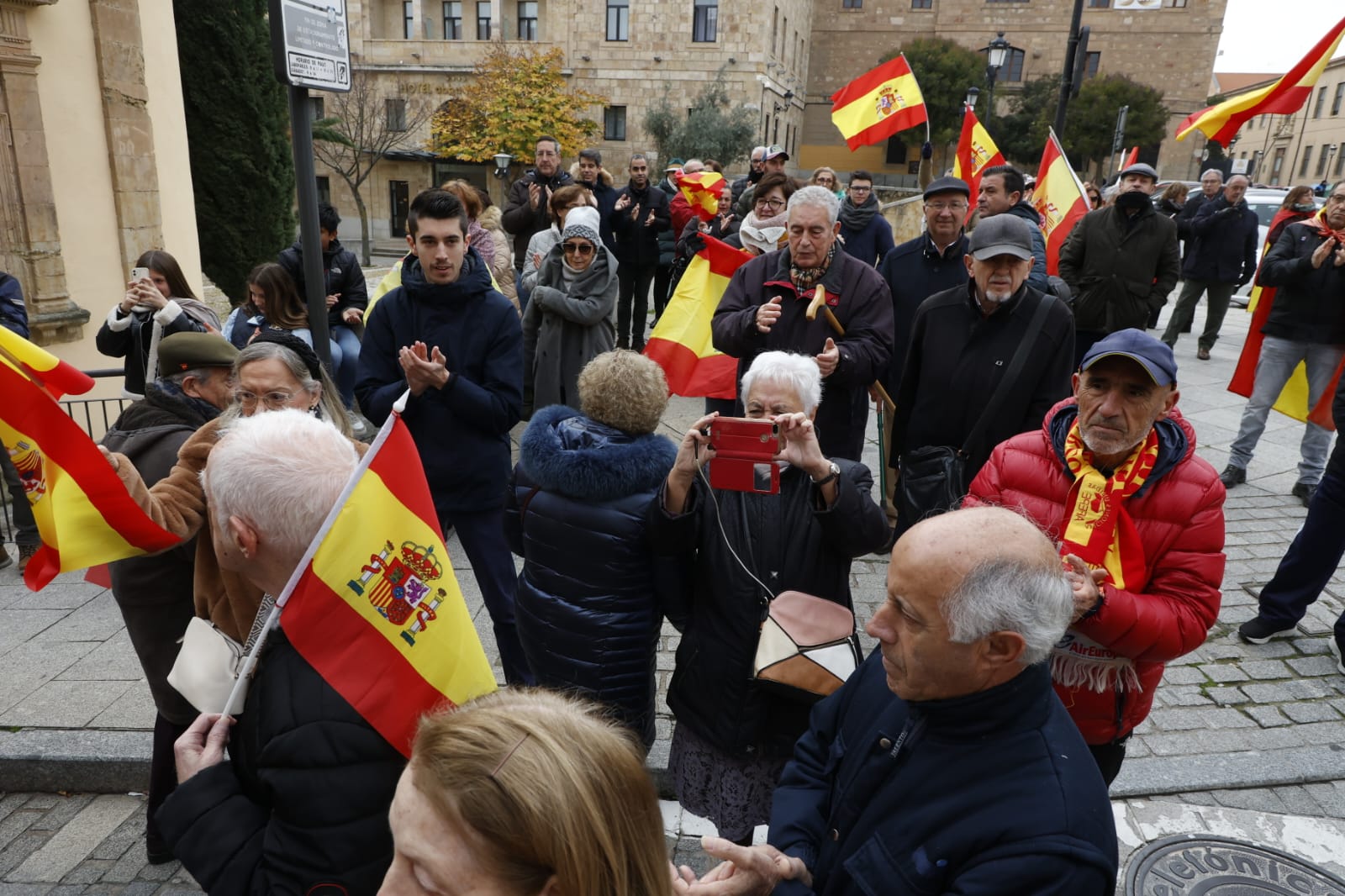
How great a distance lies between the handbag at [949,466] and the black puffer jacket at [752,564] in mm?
1321

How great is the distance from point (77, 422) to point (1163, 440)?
562 cm

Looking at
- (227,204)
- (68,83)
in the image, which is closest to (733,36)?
(227,204)

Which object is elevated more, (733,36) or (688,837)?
(733,36)

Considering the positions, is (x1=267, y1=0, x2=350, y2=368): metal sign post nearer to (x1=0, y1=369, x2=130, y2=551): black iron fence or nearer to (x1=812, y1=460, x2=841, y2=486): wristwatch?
(x1=0, y1=369, x2=130, y2=551): black iron fence

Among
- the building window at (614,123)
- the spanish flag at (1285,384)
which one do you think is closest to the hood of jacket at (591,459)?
the spanish flag at (1285,384)

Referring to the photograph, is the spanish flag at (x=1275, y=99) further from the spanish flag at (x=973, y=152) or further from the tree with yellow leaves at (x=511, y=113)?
the tree with yellow leaves at (x=511, y=113)

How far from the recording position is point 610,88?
4019cm

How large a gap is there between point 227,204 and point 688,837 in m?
17.4

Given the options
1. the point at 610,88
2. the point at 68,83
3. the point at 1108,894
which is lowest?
the point at 1108,894

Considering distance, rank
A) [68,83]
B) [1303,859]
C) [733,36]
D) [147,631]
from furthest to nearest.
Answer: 1. [733,36]
2. [68,83]
3. [1303,859]
4. [147,631]

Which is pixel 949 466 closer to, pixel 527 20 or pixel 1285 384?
pixel 1285 384

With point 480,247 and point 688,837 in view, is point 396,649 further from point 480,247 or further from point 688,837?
point 480,247

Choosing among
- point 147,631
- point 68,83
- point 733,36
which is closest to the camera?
point 147,631

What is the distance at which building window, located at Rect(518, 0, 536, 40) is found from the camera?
133 feet
